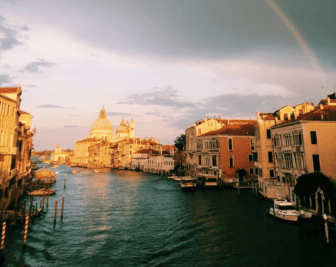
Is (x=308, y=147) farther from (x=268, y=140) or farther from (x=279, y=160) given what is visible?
(x=268, y=140)

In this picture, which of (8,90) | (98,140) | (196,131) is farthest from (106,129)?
(8,90)

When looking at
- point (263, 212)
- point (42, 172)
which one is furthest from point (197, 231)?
point (42, 172)

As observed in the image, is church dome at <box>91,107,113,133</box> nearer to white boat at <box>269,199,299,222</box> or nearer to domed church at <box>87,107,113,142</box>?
domed church at <box>87,107,113,142</box>

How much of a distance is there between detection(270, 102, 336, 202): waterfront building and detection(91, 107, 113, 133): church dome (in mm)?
136289

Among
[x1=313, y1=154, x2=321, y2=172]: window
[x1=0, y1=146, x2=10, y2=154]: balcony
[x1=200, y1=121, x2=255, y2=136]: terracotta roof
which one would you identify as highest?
[x1=200, y1=121, x2=255, y2=136]: terracotta roof

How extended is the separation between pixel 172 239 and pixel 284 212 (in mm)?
9549

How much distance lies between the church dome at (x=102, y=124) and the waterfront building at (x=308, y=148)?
136 meters

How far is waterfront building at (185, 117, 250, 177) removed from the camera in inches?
1871

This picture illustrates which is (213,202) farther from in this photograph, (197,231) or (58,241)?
(58,241)

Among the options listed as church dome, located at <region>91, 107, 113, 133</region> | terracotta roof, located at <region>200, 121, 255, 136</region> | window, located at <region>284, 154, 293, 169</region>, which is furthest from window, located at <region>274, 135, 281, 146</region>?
church dome, located at <region>91, 107, 113, 133</region>

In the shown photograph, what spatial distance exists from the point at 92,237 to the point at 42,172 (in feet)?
118

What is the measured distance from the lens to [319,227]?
692 inches

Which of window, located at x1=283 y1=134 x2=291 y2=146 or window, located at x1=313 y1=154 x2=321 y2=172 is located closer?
window, located at x1=313 y1=154 x2=321 y2=172

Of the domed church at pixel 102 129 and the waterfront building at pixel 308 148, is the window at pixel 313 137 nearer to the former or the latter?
the waterfront building at pixel 308 148
